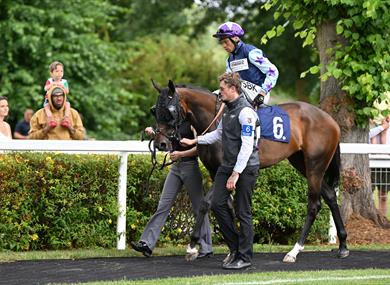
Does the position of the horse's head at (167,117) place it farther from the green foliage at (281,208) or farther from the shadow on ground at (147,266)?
the green foliage at (281,208)

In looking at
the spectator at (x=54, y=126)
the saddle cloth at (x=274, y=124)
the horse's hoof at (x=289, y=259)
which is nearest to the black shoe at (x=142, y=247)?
the horse's hoof at (x=289, y=259)

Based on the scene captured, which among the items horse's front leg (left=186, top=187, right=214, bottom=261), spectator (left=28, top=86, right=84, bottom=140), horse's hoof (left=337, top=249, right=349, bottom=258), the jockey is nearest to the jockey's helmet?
the jockey

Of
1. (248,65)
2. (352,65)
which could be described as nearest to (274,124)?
(248,65)

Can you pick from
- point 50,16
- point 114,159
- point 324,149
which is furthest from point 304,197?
point 50,16

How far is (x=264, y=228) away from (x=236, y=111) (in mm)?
3086

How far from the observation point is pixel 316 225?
36.9 feet

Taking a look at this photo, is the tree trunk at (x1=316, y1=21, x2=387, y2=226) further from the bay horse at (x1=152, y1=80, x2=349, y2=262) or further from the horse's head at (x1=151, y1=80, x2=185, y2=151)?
the horse's head at (x1=151, y1=80, x2=185, y2=151)

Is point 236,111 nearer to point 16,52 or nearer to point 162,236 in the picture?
point 162,236

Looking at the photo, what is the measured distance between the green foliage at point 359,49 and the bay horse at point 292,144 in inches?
73.8

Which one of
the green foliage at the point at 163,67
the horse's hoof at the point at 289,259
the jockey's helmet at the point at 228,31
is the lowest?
the horse's hoof at the point at 289,259

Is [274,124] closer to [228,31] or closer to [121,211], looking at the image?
[228,31]

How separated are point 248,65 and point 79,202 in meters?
2.36

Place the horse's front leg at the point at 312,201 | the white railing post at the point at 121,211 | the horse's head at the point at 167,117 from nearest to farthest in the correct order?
the horse's head at the point at 167,117, the horse's front leg at the point at 312,201, the white railing post at the point at 121,211

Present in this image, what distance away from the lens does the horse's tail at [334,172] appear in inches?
400
